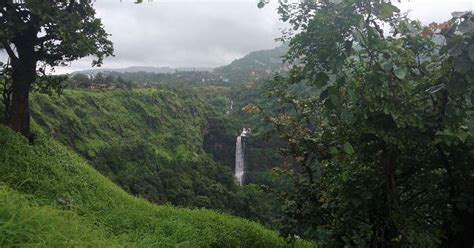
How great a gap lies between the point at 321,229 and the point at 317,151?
1.69m

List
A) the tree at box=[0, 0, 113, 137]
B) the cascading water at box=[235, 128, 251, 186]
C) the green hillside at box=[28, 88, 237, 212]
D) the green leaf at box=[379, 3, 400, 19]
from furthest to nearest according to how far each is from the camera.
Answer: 1. the cascading water at box=[235, 128, 251, 186]
2. the green hillside at box=[28, 88, 237, 212]
3. the tree at box=[0, 0, 113, 137]
4. the green leaf at box=[379, 3, 400, 19]

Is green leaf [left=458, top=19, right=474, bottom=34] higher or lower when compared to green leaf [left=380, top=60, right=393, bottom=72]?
higher

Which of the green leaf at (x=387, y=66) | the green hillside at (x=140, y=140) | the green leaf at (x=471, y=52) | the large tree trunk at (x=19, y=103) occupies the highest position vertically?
the green leaf at (x=471, y=52)

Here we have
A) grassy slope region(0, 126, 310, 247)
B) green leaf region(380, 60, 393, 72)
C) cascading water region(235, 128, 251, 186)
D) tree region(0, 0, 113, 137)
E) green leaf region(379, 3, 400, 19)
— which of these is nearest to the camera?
green leaf region(380, 60, 393, 72)

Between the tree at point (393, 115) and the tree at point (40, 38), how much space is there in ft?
17.9

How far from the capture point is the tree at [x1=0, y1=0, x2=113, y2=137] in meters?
8.79

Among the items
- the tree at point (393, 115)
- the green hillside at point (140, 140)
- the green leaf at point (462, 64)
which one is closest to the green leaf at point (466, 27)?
the tree at point (393, 115)

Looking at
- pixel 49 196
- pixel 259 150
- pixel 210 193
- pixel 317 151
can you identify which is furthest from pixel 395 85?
pixel 259 150

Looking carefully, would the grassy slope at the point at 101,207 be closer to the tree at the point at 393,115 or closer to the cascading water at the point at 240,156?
the tree at the point at 393,115

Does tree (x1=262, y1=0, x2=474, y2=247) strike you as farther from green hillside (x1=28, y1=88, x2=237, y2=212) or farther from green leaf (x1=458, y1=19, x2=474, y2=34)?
green hillside (x1=28, y1=88, x2=237, y2=212)

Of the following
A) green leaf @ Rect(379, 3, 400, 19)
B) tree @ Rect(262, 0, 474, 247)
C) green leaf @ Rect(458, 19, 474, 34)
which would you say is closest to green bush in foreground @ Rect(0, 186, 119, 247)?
tree @ Rect(262, 0, 474, 247)

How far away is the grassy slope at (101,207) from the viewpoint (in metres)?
6.40

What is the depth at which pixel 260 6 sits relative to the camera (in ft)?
11.6

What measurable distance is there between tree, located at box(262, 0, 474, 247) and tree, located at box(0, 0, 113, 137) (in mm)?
5442
